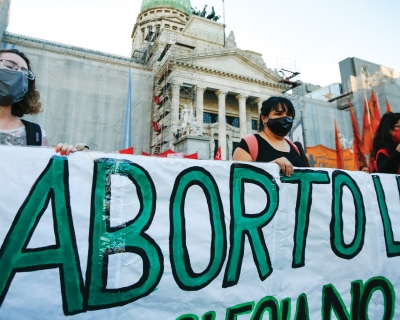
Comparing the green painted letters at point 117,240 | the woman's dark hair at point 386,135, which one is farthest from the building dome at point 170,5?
the green painted letters at point 117,240

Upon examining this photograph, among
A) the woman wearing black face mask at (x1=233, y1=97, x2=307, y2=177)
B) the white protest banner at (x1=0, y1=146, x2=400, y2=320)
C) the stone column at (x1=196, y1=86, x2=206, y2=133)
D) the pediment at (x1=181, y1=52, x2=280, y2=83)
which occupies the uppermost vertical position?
the pediment at (x1=181, y1=52, x2=280, y2=83)

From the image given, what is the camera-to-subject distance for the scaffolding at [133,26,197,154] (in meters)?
21.7

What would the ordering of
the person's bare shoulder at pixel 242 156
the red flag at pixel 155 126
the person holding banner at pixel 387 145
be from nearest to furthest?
the person's bare shoulder at pixel 242 156, the person holding banner at pixel 387 145, the red flag at pixel 155 126

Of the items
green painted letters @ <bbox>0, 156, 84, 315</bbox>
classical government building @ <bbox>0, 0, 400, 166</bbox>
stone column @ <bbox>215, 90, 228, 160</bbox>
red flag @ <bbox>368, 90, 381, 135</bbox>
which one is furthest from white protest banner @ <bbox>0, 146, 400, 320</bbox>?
stone column @ <bbox>215, 90, 228, 160</bbox>

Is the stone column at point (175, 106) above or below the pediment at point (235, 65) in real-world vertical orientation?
below

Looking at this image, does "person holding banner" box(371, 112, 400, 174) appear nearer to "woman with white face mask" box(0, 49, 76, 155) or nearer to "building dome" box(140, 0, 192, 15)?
"woman with white face mask" box(0, 49, 76, 155)

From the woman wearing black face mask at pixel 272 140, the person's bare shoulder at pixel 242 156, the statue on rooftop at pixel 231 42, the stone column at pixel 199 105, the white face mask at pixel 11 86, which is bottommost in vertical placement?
the person's bare shoulder at pixel 242 156

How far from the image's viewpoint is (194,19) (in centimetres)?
3247

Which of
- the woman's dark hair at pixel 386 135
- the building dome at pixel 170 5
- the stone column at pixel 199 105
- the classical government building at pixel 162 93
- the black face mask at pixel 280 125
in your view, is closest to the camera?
the black face mask at pixel 280 125

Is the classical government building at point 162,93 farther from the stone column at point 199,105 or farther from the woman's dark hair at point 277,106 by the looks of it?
the woman's dark hair at point 277,106

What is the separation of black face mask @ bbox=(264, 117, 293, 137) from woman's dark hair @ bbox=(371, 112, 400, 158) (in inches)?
51.8

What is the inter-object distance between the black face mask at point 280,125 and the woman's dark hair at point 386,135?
1.32 meters

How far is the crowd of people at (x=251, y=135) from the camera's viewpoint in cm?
213

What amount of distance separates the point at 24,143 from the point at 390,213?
3.08 meters
